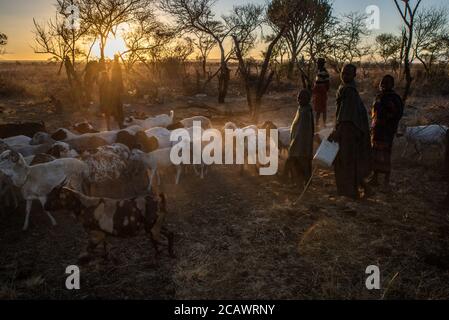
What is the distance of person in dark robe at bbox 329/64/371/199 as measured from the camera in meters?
6.21

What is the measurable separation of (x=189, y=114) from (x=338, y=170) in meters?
10.8

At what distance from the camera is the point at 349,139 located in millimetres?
6285

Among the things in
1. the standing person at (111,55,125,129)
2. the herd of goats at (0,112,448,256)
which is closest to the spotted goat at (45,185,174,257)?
the herd of goats at (0,112,448,256)

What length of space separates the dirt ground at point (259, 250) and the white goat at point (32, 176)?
518 mm

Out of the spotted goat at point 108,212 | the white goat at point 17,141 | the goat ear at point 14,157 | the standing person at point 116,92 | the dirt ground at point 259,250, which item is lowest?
the dirt ground at point 259,250

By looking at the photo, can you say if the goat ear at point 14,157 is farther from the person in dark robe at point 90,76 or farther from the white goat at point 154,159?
the person in dark robe at point 90,76

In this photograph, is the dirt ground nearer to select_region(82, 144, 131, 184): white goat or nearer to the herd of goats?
the herd of goats

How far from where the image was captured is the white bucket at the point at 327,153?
6203 millimetres

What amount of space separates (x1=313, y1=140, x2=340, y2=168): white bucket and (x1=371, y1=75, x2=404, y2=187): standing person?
1.20 meters

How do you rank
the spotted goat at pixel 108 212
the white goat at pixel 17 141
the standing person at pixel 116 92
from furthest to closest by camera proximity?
the standing person at pixel 116 92, the white goat at pixel 17 141, the spotted goat at pixel 108 212

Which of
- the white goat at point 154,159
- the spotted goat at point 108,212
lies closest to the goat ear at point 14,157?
the spotted goat at point 108,212

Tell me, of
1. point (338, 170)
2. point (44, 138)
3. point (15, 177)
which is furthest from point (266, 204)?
point (44, 138)

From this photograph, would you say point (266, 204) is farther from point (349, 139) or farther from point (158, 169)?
point (158, 169)

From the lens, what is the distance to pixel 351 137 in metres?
6.27
